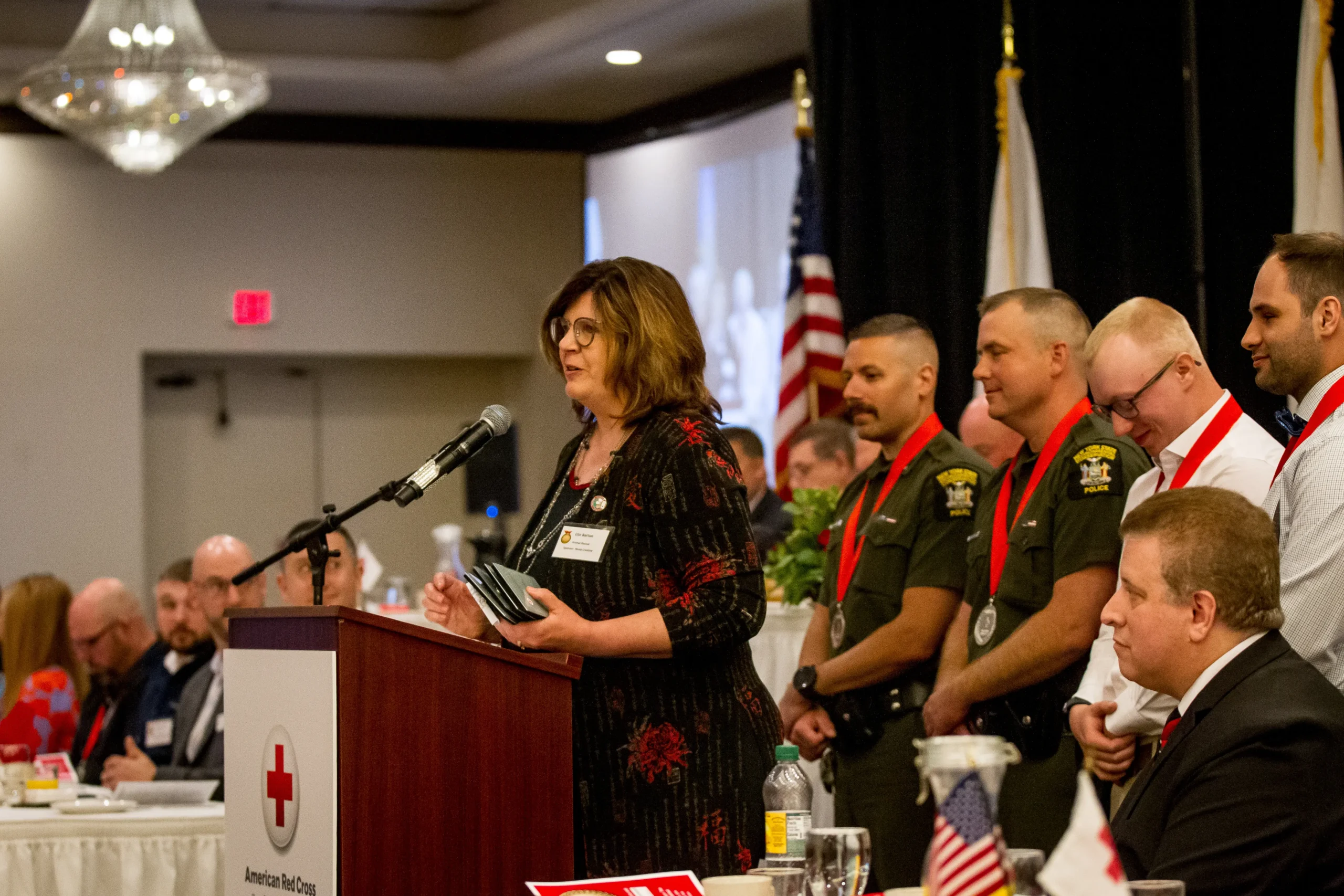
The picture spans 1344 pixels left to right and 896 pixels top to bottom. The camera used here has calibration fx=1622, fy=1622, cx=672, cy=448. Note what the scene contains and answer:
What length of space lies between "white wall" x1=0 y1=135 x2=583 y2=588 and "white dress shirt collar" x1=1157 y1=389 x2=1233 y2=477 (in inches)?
263

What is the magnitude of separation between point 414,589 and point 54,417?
229 centimetres

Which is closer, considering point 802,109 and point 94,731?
point 94,731

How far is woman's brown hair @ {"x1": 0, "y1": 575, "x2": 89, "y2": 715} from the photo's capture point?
6055 millimetres

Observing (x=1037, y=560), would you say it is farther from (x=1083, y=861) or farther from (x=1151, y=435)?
(x=1083, y=861)

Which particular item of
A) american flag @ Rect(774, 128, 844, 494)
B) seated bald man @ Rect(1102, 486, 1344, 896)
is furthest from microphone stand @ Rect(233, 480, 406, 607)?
american flag @ Rect(774, 128, 844, 494)

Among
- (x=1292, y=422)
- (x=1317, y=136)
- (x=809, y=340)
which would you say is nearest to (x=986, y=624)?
(x=1292, y=422)

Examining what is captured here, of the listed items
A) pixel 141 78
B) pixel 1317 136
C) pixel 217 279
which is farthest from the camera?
pixel 217 279

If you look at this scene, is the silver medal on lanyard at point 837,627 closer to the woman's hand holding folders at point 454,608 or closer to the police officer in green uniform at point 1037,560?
the police officer in green uniform at point 1037,560

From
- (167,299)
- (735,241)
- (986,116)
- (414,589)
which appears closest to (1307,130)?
(986,116)

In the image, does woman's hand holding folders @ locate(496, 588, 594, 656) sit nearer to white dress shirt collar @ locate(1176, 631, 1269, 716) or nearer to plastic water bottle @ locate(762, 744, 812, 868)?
plastic water bottle @ locate(762, 744, 812, 868)

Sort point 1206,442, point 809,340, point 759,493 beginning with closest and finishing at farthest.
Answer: point 1206,442, point 759,493, point 809,340

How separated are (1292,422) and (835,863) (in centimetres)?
143

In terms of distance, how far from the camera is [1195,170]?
4980mm

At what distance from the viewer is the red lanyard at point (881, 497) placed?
12.8 feet
